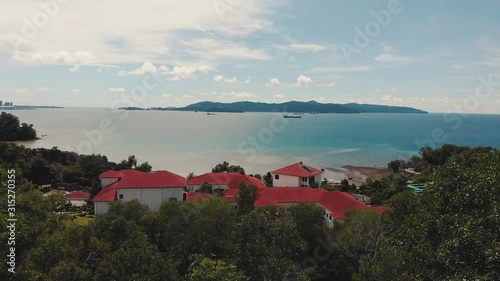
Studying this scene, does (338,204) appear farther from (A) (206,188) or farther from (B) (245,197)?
(A) (206,188)

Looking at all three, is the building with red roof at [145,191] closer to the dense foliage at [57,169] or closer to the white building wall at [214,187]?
the white building wall at [214,187]

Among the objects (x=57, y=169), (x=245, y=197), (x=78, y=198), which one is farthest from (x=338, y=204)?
(x=57, y=169)

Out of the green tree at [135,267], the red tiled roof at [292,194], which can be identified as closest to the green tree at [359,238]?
the green tree at [135,267]

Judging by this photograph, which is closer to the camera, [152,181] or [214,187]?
[152,181]

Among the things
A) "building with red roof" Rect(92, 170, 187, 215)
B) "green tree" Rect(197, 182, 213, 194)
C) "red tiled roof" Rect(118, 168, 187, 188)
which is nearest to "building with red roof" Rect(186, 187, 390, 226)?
"building with red roof" Rect(92, 170, 187, 215)

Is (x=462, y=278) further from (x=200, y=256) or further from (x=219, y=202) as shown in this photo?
(x=219, y=202)

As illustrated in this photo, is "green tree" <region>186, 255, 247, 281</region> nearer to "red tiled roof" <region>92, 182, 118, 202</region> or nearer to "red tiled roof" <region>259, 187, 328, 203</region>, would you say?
"red tiled roof" <region>259, 187, 328, 203</region>
